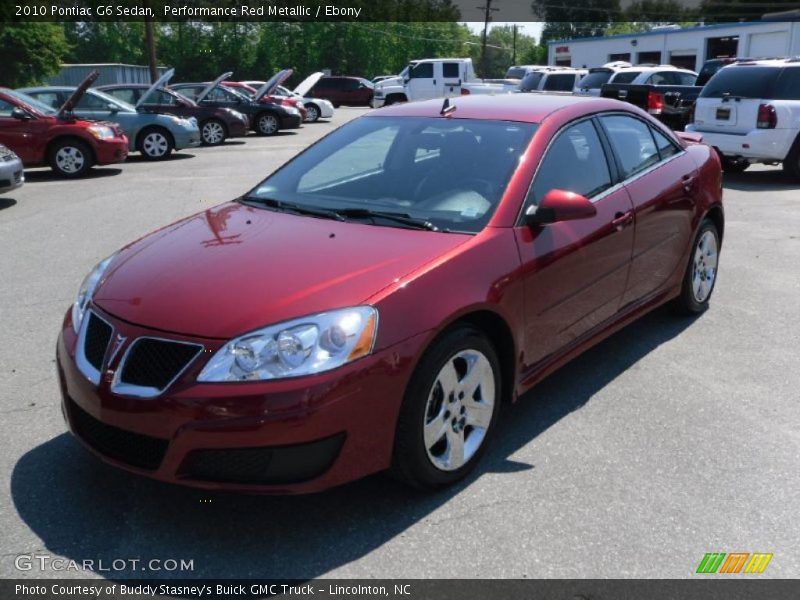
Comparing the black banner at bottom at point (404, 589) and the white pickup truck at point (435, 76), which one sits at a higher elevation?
the white pickup truck at point (435, 76)

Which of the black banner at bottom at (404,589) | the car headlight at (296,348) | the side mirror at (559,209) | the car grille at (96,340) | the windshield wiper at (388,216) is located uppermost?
the side mirror at (559,209)

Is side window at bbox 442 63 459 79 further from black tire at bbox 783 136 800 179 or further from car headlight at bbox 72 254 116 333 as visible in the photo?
car headlight at bbox 72 254 116 333

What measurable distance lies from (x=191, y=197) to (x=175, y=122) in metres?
6.22

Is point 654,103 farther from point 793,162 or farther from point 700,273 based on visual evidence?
point 700,273

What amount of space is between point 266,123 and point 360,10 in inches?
1861

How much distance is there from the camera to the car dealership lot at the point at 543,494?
3055mm

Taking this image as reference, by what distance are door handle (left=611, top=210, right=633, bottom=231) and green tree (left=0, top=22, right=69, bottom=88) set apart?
3876cm

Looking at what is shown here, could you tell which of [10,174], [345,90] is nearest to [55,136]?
[10,174]

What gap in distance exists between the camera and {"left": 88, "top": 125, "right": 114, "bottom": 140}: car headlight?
1421cm

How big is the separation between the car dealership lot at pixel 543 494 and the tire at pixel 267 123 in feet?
60.0

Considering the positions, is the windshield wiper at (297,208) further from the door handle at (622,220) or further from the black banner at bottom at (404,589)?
the black banner at bottom at (404,589)

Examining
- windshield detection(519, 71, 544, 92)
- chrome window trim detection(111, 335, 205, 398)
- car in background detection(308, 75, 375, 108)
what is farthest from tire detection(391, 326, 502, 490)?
car in background detection(308, 75, 375, 108)

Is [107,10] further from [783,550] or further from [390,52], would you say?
[783,550]

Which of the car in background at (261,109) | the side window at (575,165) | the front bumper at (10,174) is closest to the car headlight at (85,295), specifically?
the side window at (575,165)
